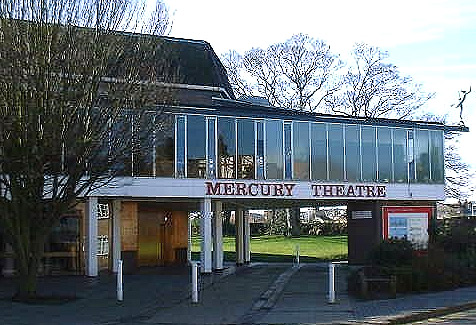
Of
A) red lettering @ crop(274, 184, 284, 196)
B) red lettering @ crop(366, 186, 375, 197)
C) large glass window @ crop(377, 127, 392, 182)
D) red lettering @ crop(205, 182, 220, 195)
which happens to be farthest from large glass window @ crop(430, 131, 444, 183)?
red lettering @ crop(205, 182, 220, 195)

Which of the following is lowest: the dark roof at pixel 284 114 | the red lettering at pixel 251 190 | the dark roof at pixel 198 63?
the red lettering at pixel 251 190

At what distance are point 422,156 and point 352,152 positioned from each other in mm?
4118

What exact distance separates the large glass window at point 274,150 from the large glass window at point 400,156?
623 cm

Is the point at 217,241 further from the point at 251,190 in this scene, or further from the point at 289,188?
the point at 289,188

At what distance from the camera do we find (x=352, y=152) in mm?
35938

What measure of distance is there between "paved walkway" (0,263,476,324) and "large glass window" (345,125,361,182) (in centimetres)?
653

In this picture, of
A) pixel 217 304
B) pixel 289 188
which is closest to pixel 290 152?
pixel 289 188

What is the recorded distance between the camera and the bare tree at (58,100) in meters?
20.9

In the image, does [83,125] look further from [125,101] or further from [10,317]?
[10,317]

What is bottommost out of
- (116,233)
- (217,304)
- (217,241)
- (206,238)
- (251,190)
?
(217,304)

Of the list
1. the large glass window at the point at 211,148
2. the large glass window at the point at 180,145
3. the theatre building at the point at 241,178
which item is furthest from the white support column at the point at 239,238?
the large glass window at the point at 180,145

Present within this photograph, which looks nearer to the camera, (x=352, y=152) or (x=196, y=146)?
(x=196, y=146)

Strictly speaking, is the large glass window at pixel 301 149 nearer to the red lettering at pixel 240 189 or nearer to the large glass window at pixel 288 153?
the large glass window at pixel 288 153

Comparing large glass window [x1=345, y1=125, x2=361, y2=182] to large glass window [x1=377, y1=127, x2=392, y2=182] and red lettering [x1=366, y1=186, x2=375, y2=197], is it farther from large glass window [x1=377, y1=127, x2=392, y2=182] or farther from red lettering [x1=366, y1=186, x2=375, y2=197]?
large glass window [x1=377, y1=127, x2=392, y2=182]
